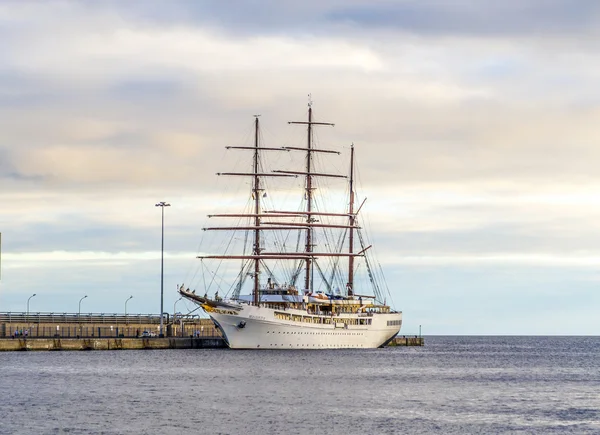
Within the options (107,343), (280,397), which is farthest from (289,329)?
(280,397)

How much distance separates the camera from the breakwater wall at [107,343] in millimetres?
136500

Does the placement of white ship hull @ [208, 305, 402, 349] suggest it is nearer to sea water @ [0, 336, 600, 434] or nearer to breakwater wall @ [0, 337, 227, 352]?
breakwater wall @ [0, 337, 227, 352]

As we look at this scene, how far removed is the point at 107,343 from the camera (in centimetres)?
14700

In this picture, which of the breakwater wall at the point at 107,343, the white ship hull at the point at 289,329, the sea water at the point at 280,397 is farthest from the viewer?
the white ship hull at the point at 289,329

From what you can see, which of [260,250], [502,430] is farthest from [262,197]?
[502,430]

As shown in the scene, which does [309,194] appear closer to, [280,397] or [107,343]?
[107,343]

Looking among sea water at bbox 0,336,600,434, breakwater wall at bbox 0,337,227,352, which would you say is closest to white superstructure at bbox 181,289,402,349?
breakwater wall at bbox 0,337,227,352

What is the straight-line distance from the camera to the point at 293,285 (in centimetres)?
16888

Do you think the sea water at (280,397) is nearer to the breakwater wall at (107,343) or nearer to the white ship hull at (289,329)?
the breakwater wall at (107,343)

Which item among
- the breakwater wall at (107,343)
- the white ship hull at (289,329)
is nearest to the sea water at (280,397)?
the breakwater wall at (107,343)

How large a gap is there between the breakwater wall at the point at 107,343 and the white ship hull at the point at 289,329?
4.44 m

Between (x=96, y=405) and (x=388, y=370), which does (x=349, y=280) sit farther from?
(x=96, y=405)

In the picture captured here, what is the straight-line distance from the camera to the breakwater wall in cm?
13650

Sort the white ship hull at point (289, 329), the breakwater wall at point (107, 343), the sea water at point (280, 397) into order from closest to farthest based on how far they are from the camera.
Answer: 1. the sea water at point (280, 397)
2. the breakwater wall at point (107, 343)
3. the white ship hull at point (289, 329)
